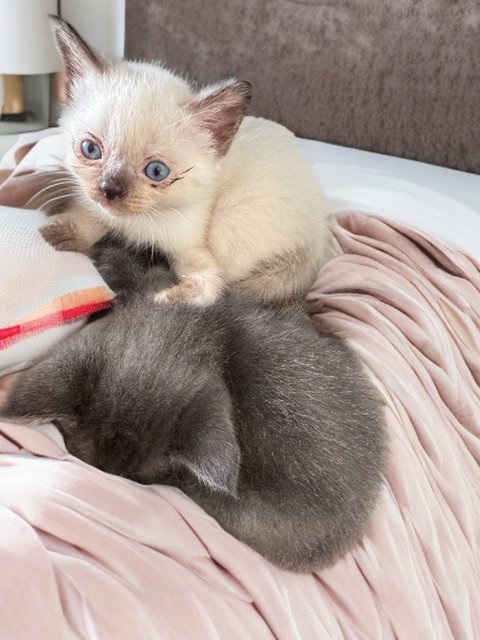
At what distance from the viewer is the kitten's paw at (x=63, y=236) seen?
1075 mm

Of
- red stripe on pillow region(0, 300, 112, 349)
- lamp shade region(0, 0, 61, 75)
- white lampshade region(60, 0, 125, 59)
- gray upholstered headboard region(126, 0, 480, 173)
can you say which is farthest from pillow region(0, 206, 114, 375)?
white lampshade region(60, 0, 125, 59)

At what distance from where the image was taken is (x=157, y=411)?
849 mm

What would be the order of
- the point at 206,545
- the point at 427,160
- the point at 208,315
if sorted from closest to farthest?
the point at 206,545
the point at 208,315
the point at 427,160

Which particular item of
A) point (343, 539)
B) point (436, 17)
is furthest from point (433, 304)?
point (436, 17)

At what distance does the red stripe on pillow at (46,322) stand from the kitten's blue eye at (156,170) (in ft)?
0.65

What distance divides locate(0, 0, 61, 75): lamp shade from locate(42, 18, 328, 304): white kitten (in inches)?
67.8

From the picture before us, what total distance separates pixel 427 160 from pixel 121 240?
1.18m

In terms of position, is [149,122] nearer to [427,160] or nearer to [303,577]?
[303,577]

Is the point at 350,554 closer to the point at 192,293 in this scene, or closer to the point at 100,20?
the point at 192,293

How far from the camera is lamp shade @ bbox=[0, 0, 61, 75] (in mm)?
2611

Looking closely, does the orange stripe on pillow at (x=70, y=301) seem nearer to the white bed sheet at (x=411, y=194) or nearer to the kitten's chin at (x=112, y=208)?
the kitten's chin at (x=112, y=208)

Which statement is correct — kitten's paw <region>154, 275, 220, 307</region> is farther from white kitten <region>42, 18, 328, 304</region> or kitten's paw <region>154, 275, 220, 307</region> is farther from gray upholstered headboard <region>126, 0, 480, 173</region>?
gray upholstered headboard <region>126, 0, 480, 173</region>

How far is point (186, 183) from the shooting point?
1.04 meters

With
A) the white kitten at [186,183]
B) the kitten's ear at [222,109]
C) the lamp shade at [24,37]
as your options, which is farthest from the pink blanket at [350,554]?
the lamp shade at [24,37]
